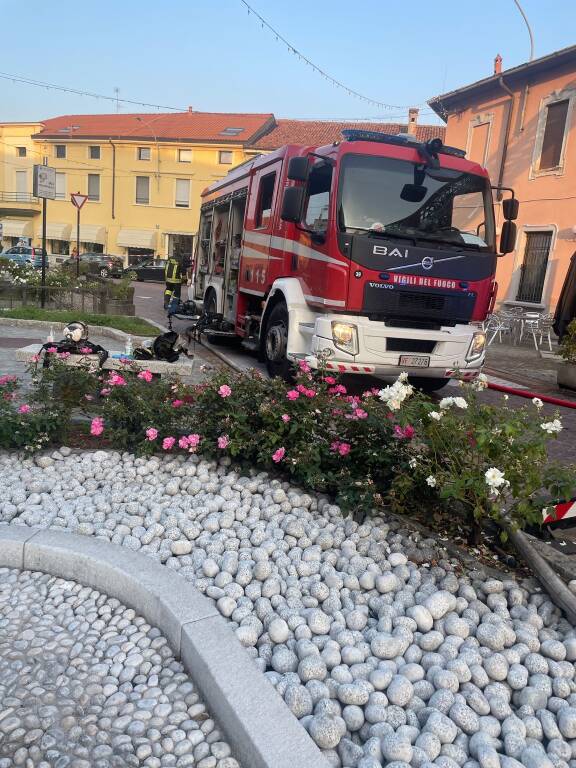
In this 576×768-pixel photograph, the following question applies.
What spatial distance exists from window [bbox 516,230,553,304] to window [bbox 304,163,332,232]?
37.3ft

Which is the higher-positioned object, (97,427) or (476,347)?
(476,347)

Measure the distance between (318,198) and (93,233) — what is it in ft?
137

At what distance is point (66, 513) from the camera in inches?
138

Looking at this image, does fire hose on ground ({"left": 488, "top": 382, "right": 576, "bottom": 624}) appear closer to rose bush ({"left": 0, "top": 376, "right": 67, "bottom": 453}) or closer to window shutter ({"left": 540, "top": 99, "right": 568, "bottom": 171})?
rose bush ({"left": 0, "top": 376, "right": 67, "bottom": 453})

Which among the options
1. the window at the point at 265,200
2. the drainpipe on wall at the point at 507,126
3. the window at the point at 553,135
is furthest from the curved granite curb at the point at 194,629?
the drainpipe on wall at the point at 507,126

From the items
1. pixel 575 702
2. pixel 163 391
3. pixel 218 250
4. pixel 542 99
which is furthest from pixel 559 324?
pixel 542 99

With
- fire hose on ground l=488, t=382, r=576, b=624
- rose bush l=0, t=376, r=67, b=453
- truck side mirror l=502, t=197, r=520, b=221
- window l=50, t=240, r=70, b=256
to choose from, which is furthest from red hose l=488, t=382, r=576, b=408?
window l=50, t=240, r=70, b=256

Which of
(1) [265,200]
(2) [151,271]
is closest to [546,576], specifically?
(1) [265,200]

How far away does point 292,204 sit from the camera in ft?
23.8

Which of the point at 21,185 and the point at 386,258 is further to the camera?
the point at 21,185

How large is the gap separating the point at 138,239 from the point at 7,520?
43888 mm

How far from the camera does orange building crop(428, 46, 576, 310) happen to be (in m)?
16.2

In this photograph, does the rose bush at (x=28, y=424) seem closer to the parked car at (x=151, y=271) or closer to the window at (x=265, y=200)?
the window at (x=265, y=200)

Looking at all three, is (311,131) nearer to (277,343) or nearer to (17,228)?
(17,228)
